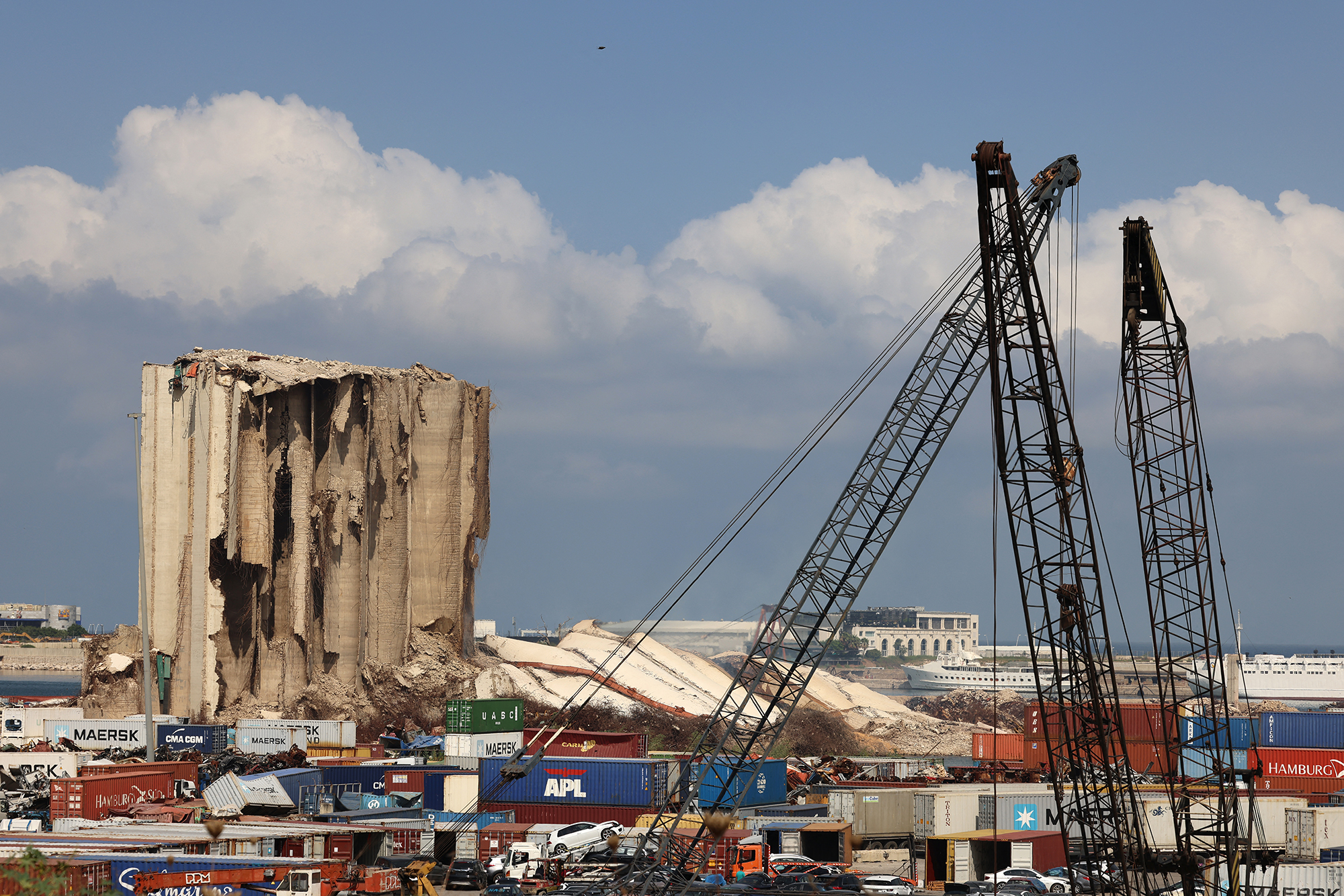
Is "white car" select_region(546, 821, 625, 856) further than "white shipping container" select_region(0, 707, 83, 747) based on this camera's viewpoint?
No

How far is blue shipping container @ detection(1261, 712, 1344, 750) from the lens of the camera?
78.8m

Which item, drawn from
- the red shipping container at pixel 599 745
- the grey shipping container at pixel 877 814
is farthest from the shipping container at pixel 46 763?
the grey shipping container at pixel 877 814

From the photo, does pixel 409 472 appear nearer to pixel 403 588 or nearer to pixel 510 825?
pixel 403 588

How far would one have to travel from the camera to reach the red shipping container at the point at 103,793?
57875 mm

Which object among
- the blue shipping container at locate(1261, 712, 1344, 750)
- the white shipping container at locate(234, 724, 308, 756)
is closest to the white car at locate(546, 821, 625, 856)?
the white shipping container at locate(234, 724, 308, 756)

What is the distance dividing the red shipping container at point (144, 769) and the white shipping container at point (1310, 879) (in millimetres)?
46666

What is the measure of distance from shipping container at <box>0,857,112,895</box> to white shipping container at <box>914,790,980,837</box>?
3489cm

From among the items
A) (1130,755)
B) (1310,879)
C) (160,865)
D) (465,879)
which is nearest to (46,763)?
(465,879)

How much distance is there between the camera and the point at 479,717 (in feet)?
301

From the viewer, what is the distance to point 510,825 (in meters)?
62.7

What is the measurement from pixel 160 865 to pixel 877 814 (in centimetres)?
3236

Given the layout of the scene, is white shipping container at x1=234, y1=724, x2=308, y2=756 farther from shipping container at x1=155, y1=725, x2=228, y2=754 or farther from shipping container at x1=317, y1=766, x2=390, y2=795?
A: shipping container at x1=317, y1=766, x2=390, y2=795

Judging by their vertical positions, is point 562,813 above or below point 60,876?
below

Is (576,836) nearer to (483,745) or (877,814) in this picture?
(877,814)
